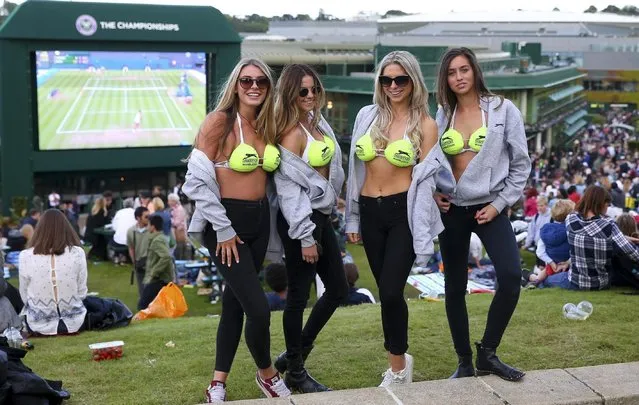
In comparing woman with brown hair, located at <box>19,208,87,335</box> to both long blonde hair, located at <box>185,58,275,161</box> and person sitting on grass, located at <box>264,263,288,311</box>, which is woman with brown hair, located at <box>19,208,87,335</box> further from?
long blonde hair, located at <box>185,58,275,161</box>

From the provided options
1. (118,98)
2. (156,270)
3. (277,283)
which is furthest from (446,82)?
(118,98)

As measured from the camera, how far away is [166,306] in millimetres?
8859

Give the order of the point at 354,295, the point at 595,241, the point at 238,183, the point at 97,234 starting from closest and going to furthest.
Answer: the point at 238,183
the point at 595,241
the point at 354,295
the point at 97,234

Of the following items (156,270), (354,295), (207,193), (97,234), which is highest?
(207,193)

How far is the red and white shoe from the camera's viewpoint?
14.6 ft

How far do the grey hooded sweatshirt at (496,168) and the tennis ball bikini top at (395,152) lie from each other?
0.79 ft

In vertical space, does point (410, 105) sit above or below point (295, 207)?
above

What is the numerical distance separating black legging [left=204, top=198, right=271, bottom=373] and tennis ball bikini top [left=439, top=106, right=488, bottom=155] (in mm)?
1009

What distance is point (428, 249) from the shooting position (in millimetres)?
4219

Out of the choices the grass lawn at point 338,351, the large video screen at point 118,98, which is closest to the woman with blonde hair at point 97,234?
the grass lawn at point 338,351

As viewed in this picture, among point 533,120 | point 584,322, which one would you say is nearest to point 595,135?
point 533,120

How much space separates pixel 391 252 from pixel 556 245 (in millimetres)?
5289

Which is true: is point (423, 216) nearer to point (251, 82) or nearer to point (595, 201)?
point (251, 82)

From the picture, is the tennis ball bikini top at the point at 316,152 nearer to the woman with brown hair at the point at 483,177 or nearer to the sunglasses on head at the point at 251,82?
the sunglasses on head at the point at 251,82
